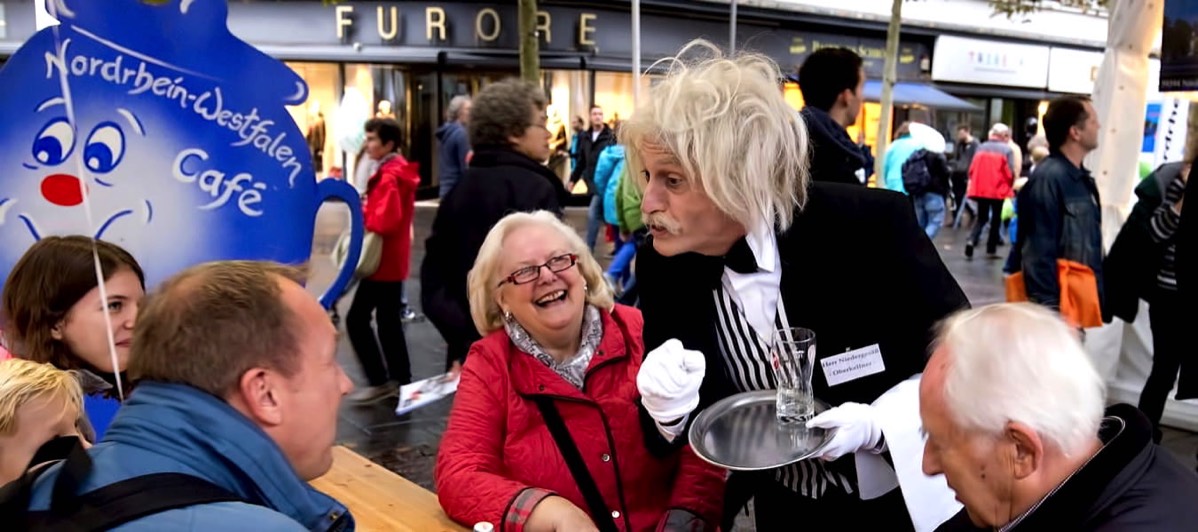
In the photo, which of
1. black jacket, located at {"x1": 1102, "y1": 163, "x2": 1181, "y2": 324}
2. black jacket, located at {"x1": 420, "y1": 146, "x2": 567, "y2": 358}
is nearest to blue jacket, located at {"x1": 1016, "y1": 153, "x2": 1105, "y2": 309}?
black jacket, located at {"x1": 1102, "y1": 163, "x2": 1181, "y2": 324}

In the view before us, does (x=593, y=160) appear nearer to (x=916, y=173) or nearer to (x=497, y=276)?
(x=916, y=173)

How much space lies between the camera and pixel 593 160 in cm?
1191

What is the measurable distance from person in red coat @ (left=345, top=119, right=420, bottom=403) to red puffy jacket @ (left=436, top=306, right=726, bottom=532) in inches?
129

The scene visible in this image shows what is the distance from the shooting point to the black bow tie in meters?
1.95

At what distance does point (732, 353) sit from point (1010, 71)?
24.0 m

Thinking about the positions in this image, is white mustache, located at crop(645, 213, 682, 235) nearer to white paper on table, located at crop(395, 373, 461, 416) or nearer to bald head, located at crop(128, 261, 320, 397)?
Answer: bald head, located at crop(128, 261, 320, 397)

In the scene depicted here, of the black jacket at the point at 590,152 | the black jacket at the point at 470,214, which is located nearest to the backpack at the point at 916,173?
the black jacket at the point at 590,152

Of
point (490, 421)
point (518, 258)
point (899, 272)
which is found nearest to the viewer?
point (899, 272)

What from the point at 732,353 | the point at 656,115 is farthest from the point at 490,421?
the point at 656,115

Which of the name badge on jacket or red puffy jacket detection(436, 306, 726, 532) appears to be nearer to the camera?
the name badge on jacket

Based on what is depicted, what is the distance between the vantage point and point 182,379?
1280 millimetres

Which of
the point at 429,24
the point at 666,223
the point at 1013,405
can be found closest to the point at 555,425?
the point at 666,223

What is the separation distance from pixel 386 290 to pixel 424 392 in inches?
110

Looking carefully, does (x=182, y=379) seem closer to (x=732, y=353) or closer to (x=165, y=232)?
(x=732, y=353)
